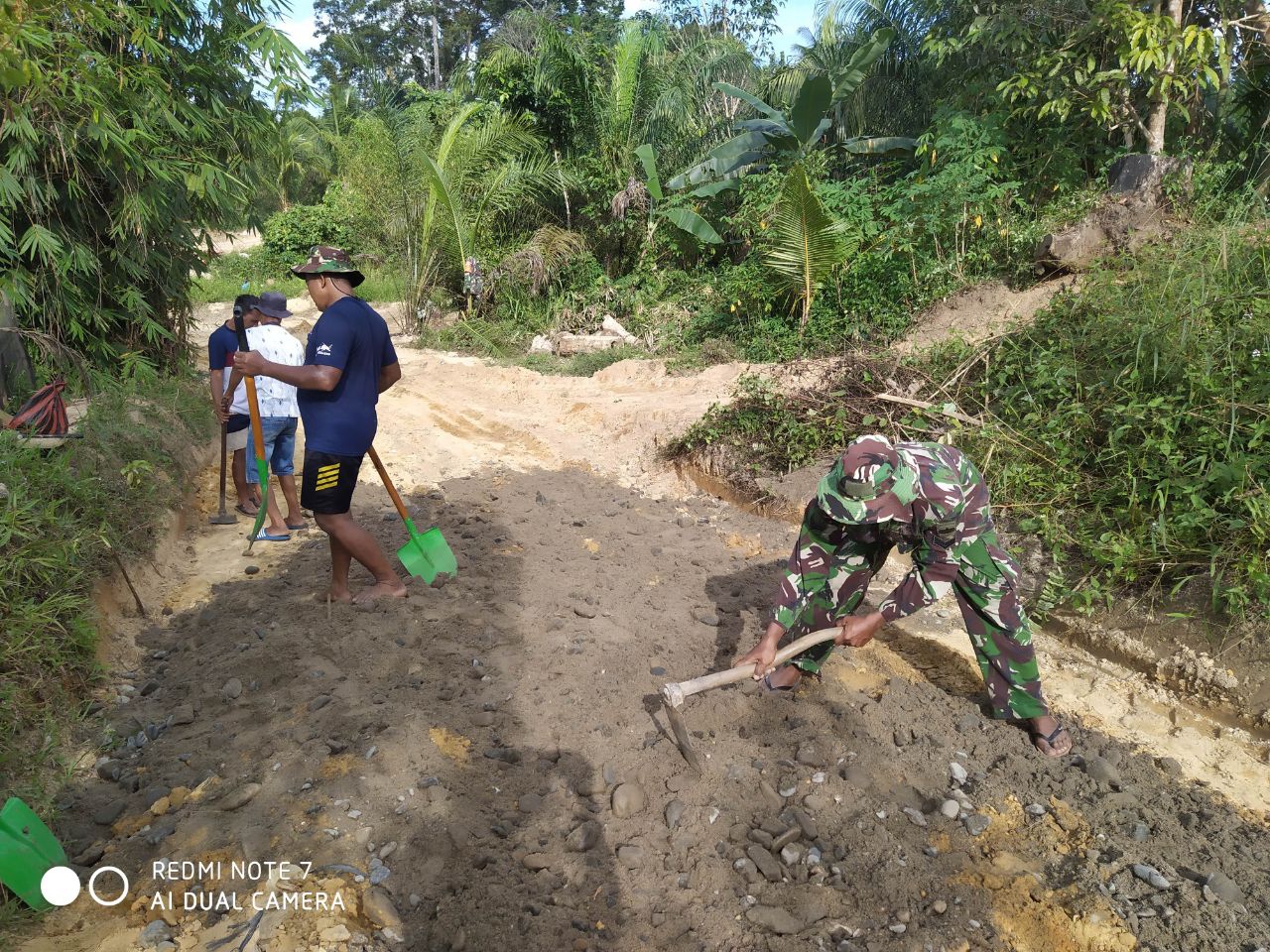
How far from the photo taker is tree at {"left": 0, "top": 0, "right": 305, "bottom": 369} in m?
5.27

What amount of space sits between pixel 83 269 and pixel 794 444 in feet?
18.3

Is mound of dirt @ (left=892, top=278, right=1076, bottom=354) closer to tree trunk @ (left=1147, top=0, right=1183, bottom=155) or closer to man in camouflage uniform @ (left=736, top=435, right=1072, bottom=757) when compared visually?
tree trunk @ (left=1147, top=0, right=1183, bottom=155)

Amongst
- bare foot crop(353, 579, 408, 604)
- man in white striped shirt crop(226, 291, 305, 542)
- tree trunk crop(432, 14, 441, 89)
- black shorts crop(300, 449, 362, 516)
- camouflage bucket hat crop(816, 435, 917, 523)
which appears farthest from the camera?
tree trunk crop(432, 14, 441, 89)

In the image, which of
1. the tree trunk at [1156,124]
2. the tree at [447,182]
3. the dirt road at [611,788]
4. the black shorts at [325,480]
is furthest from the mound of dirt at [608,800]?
the tree at [447,182]

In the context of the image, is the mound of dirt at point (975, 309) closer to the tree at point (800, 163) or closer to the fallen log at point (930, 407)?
the fallen log at point (930, 407)

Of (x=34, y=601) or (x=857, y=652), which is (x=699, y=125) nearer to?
(x=857, y=652)

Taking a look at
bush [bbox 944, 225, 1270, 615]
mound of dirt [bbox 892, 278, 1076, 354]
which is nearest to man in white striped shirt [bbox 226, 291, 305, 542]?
bush [bbox 944, 225, 1270, 615]

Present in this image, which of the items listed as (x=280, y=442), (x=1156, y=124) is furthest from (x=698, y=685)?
(x=1156, y=124)

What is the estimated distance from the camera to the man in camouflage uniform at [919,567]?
105 inches

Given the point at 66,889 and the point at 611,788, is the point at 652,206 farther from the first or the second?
the point at 66,889

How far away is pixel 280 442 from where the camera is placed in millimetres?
4906

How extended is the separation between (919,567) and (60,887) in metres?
2.94

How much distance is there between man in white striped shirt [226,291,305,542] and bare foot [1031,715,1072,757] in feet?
13.6

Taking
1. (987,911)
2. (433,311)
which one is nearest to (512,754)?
(987,911)
